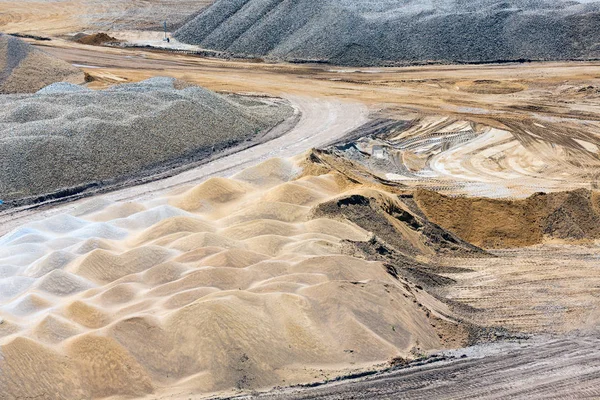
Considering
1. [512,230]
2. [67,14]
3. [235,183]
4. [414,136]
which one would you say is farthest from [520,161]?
[67,14]

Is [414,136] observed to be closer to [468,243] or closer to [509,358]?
[468,243]

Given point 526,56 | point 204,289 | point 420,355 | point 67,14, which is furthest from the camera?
point 67,14

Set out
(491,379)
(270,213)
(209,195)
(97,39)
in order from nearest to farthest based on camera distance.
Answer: (491,379)
(270,213)
(209,195)
(97,39)

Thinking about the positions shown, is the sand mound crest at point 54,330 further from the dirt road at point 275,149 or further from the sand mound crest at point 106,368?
the dirt road at point 275,149

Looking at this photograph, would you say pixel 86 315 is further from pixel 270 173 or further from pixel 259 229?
pixel 270 173

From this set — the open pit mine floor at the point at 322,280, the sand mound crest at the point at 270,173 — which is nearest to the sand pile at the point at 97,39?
the open pit mine floor at the point at 322,280

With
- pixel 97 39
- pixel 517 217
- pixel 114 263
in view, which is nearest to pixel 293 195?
pixel 114 263
